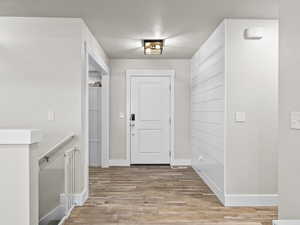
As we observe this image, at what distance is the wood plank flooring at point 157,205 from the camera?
3158 millimetres

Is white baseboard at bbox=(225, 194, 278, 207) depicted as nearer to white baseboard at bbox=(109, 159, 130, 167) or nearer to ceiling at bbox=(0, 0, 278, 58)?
ceiling at bbox=(0, 0, 278, 58)

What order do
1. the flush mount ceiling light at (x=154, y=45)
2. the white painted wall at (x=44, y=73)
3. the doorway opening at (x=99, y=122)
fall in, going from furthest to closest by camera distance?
the doorway opening at (x=99, y=122) → the flush mount ceiling light at (x=154, y=45) → the white painted wall at (x=44, y=73)

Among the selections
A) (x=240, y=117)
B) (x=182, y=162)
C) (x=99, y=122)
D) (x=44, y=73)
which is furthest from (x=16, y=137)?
(x=182, y=162)

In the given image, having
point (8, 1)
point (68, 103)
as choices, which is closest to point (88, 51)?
point (68, 103)

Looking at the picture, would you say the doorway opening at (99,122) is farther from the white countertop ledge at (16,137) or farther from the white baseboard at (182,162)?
the white countertop ledge at (16,137)

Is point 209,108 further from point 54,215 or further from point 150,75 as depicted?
point 54,215

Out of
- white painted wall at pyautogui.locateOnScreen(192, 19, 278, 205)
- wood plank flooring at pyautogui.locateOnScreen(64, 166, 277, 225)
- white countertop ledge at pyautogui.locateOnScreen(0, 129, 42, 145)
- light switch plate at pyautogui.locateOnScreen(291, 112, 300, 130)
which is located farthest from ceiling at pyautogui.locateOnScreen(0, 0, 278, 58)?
wood plank flooring at pyautogui.locateOnScreen(64, 166, 277, 225)

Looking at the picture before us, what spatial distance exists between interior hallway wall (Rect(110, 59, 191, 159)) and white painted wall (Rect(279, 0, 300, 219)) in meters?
4.21

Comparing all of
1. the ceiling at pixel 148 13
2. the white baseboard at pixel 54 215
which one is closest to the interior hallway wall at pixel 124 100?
the ceiling at pixel 148 13

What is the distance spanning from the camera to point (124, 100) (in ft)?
21.0

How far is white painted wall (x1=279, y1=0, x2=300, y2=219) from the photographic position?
6.60ft

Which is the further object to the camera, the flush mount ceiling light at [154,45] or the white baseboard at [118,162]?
the white baseboard at [118,162]

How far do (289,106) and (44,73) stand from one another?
9.11 feet

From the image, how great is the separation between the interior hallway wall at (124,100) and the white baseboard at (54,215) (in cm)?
287
